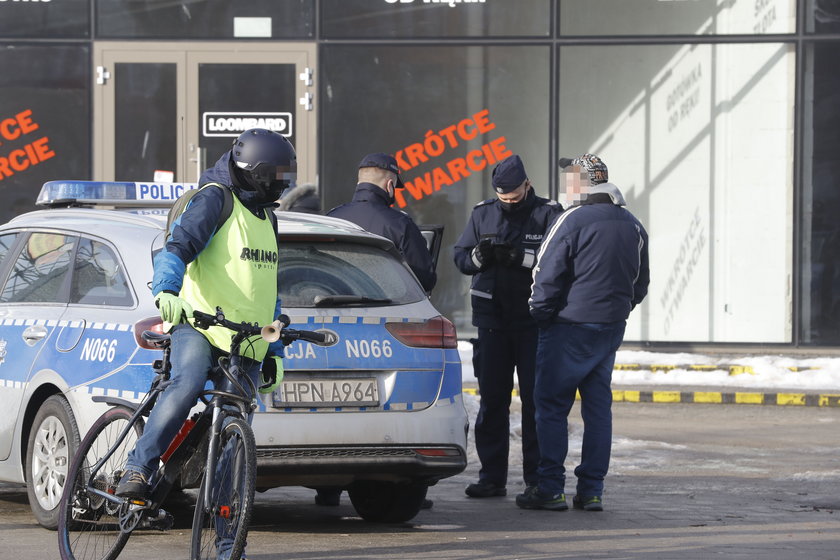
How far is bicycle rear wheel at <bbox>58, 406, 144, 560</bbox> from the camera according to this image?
641 cm

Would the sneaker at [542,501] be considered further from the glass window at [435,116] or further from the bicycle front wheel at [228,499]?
the glass window at [435,116]

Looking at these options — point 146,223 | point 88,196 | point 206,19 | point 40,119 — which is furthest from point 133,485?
point 40,119

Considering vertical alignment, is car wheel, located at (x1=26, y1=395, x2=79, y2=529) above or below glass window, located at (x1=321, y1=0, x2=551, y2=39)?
below

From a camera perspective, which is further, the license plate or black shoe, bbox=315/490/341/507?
black shoe, bbox=315/490/341/507

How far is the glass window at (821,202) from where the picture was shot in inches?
699

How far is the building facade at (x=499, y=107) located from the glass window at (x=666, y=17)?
0.07 feet

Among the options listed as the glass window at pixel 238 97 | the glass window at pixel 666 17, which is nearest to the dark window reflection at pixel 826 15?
the glass window at pixel 666 17

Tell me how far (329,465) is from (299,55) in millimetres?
11304

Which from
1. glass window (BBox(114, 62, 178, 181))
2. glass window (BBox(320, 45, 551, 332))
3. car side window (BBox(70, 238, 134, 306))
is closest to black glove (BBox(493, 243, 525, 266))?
car side window (BBox(70, 238, 134, 306))

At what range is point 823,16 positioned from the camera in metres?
17.7

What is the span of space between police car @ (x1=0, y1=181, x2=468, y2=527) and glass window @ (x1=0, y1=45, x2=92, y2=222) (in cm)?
1031

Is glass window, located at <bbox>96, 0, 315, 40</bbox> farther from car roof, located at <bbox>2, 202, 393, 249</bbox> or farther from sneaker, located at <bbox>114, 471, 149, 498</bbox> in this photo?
sneaker, located at <bbox>114, 471, 149, 498</bbox>

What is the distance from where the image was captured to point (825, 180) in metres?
17.8

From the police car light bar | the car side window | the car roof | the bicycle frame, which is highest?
the police car light bar
